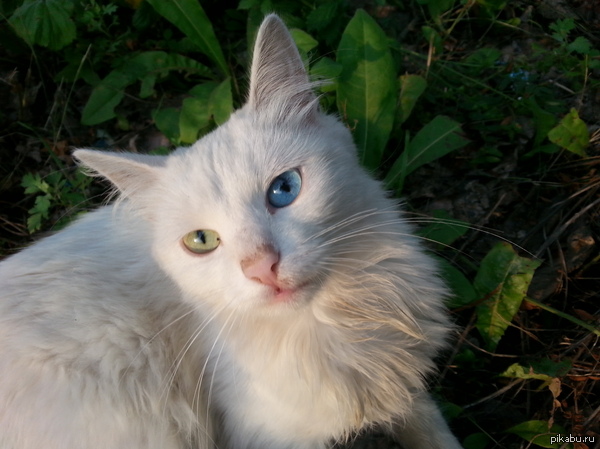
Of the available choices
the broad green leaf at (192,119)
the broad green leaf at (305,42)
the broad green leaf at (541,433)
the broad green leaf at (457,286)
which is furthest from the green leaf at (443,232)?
the broad green leaf at (192,119)

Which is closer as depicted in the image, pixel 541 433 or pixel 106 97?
pixel 541 433

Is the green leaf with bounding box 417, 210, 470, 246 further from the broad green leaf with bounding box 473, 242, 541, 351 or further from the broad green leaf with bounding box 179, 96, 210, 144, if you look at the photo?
the broad green leaf with bounding box 179, 96, 210, 144

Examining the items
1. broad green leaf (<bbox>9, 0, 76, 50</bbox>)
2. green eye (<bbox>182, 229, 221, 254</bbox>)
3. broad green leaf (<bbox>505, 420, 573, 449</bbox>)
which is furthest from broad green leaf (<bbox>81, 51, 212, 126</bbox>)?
broad green leaf (<bbox>505, 420, 573, 449</bbox>)

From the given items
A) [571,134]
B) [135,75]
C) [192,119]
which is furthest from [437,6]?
[135,75]

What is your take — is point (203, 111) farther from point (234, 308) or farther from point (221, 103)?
point (234, 308)

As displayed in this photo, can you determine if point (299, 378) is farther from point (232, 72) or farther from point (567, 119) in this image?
point (232, 72)

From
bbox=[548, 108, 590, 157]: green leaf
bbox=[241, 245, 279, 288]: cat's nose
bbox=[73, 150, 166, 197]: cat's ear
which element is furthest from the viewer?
bbox=[548, 108, 590, 157]: green leaf

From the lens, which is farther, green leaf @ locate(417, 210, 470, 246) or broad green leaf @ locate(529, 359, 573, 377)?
green leaf @ locate(417, 210, 470, 246)
